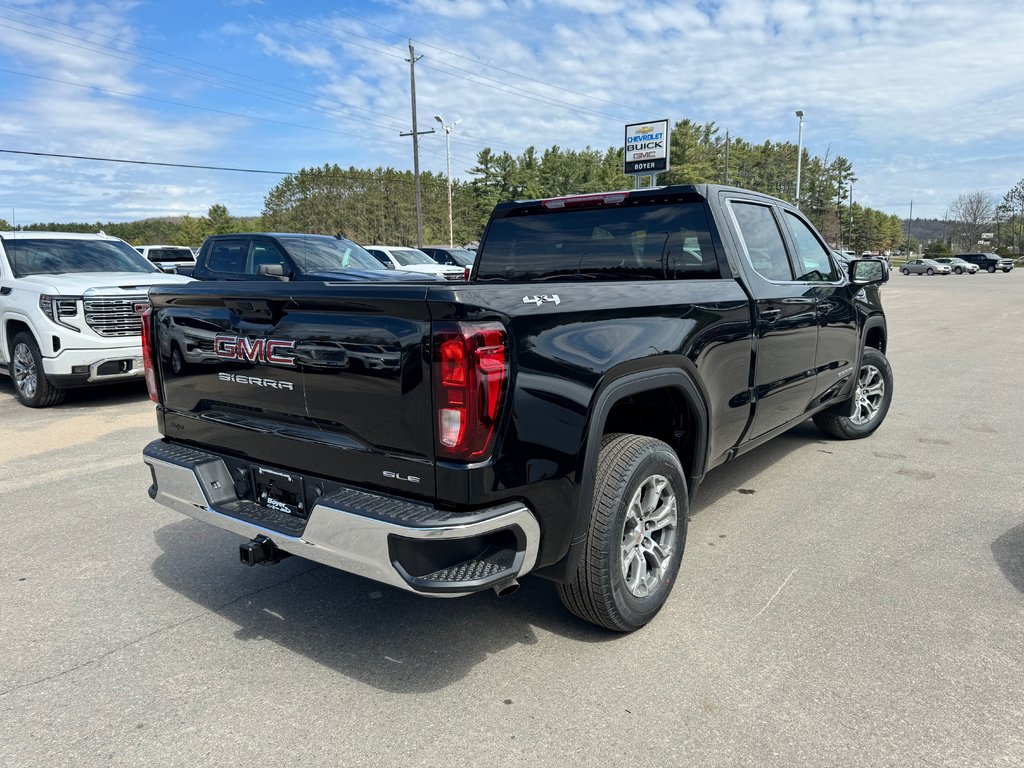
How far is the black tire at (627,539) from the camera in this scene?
9.11ft

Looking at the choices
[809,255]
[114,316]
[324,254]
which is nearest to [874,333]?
[809,255]

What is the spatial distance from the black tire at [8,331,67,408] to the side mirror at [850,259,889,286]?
7685mm

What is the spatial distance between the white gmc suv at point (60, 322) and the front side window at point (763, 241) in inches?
219

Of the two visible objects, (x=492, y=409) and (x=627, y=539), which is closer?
(x=492, y=409)

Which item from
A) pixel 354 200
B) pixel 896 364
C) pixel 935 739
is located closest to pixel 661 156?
pixel 896 364

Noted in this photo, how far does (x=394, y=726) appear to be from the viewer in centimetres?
249

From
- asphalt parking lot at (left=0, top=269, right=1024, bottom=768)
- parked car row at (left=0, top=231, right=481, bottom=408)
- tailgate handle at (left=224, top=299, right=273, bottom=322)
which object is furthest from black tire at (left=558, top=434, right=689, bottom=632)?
parked car row at (left=0, top=231, right=481, bottom=408)

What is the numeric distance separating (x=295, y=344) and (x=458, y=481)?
860mm

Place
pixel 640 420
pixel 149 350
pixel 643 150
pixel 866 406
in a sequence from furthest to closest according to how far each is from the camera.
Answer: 1. pixel 643 150
2. pixel 866 406
3. pixel 640 420
4. pixel 149 350

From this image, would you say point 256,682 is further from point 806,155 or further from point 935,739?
point 806,155

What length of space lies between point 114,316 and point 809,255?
6791mm

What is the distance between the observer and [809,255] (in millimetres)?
4977

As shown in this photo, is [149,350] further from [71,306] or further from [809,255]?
[71,306]

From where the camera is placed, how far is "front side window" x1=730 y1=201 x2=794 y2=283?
13.5 ft
